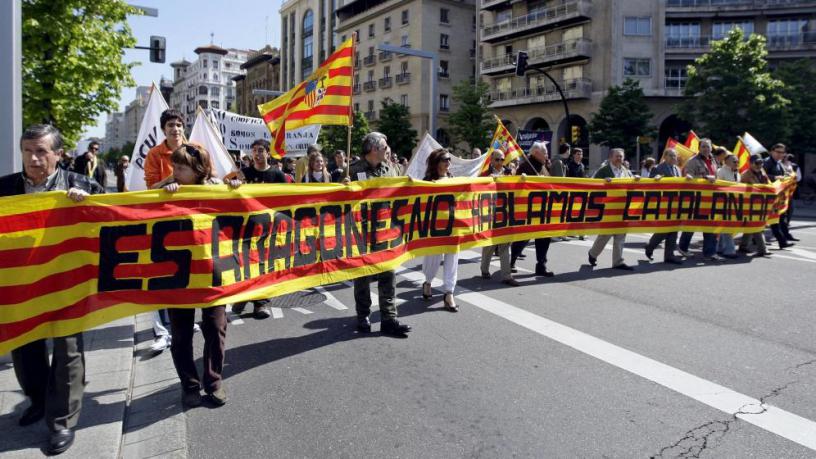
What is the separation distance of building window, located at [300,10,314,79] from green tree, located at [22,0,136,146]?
190ft

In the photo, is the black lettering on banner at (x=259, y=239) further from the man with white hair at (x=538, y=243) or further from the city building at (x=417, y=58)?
the city building at (x=417, y=58)

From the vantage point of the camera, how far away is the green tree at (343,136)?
1994 inches

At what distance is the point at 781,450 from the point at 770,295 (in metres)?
4.68

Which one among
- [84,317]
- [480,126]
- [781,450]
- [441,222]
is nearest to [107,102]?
[441,222]

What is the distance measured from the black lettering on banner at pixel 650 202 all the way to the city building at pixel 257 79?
79118 millimetres

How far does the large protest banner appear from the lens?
3521mm

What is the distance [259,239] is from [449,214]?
2.61m

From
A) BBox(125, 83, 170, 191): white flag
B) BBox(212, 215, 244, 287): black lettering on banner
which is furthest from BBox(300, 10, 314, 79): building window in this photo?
BBox(212, 215, 244, 287): black lettering on banner

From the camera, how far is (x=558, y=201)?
8.42 m

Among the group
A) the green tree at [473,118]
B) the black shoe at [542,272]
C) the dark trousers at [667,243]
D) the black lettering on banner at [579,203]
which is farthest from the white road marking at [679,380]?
the green tree at [473,118]

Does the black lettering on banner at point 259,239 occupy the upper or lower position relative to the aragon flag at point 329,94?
lower

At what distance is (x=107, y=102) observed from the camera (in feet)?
56.5

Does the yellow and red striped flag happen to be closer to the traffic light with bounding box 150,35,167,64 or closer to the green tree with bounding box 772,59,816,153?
the traffic light with bounding box 150,35,167,64

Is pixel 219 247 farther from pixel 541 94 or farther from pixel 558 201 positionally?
pixel 541 94
